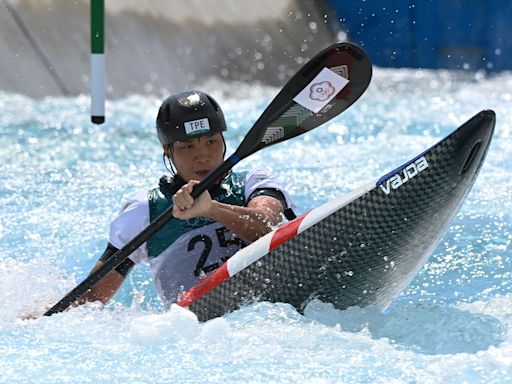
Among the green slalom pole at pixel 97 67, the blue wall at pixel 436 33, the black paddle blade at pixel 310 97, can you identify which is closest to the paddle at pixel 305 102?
the black paddle blade at pixel 310 97

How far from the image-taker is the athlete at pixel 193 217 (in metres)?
3.41

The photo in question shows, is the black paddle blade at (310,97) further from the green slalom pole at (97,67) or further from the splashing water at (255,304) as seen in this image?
the green slalom pole at (97,67)

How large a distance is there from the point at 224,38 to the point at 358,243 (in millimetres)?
7444

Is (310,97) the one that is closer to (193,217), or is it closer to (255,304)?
(193,217)

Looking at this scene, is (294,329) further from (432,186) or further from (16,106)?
(16,106)

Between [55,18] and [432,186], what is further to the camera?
[55,18]

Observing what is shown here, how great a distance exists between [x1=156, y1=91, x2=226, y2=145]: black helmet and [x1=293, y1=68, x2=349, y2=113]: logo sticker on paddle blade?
265 mm

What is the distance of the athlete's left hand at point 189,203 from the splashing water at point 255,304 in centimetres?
28

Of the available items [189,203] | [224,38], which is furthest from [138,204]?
[224,38]

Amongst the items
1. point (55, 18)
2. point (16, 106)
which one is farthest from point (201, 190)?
point (55, 18)

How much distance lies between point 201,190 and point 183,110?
0.31 m

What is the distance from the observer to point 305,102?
3.51 m

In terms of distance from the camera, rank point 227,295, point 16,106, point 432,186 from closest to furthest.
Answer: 1. point 432,186
2. point 227,295
3. point 16,106

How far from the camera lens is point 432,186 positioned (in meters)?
3.05
